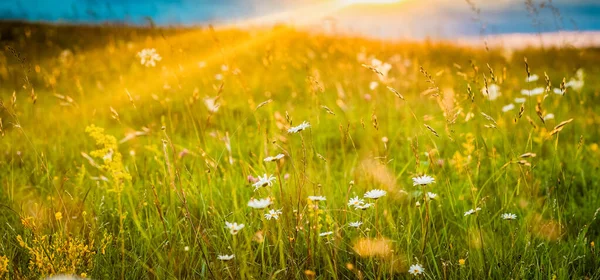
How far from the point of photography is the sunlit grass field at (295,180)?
2.07 metres

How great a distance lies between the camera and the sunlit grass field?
81.5 inches

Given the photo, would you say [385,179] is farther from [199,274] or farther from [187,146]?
[187,146]

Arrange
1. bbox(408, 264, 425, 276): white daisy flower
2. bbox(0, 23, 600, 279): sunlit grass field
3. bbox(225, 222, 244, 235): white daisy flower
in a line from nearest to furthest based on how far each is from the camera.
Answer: bbox(225, 222, 244, 235): white daisy flower < bbox(408, 264, 425, 276): white daisy flower < bbox(0, 23, 600, 279): sunlit grass field

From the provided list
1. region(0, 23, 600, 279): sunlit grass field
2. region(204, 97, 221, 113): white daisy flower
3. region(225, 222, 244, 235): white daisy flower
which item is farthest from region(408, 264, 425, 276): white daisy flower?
region(204, 97, 221, 113): white daisy flower

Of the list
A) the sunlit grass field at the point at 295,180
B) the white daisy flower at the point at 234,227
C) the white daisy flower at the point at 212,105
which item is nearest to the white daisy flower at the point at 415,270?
the sunlit grass field at the point at 295,180

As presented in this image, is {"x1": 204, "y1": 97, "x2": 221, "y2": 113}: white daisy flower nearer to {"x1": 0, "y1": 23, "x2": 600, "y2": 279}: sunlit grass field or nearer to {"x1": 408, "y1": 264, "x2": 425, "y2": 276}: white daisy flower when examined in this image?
{"x1": 0, "y1": 23, "x2": 600, "y2": 279}: sunlit grass field

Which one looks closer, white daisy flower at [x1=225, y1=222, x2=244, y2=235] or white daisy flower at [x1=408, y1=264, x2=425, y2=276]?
white daisy flower at [x1=225, y1=222, x2=244, y2=235]

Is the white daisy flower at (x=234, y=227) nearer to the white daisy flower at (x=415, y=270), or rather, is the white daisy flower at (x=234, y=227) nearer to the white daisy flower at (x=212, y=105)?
the white daisy flower at (x=212, y=105)

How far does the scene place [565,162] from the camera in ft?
12.1

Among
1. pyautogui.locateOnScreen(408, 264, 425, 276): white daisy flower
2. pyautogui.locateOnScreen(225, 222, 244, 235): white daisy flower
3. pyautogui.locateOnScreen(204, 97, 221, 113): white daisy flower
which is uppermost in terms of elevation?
pyautogui.locateOnScreen(204, 97, 221, 113): white daisy flower

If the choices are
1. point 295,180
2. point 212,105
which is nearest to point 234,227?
point 295,180

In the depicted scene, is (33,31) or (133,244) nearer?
(133,244)

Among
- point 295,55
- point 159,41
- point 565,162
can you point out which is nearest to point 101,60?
point 159,41

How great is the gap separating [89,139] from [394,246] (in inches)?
124
